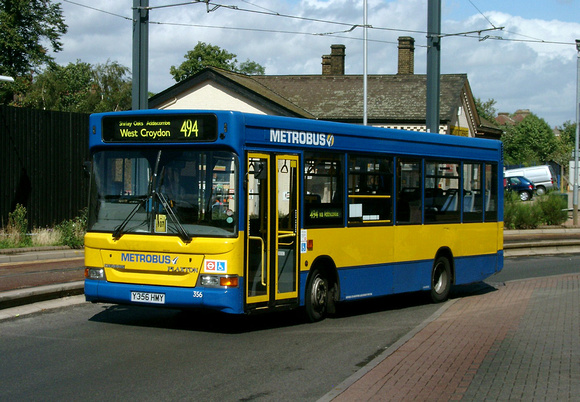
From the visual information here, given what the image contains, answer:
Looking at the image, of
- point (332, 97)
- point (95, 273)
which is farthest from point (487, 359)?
point (332, 97)

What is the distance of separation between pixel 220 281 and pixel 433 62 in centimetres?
1484

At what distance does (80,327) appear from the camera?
10117mm

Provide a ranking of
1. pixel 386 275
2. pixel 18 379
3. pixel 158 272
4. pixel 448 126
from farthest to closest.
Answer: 1. pixel 448 126
2. pixel 386 275
3. pixel 158 272
4. pixel 18 379

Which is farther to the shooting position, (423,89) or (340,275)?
(423,89)

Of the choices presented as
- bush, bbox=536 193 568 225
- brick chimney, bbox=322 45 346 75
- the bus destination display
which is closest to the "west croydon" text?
the bus destination display

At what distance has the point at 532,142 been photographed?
98.8 meters

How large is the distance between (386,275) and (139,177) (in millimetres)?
4473

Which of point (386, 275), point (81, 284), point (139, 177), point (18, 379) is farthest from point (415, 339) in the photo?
point (81, 284)

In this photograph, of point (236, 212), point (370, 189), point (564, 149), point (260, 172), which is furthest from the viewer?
point (564, 149)

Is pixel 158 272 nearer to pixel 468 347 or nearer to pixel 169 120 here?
pixel 169 120

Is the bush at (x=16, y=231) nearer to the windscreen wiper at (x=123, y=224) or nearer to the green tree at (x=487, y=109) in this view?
the windscreen wiper at (x=123, y=224)

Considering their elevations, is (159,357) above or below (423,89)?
below

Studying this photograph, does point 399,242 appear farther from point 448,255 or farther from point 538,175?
point 538,175

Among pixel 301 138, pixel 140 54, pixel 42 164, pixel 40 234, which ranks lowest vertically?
pixel 40 234
